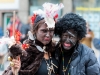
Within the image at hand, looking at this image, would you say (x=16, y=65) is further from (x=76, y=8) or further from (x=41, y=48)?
(x=76, y=8)

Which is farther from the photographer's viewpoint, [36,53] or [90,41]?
[90,41]

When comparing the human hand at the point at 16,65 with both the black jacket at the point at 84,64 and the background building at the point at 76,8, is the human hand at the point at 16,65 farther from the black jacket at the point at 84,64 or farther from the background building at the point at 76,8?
the background building at the point at 76,8

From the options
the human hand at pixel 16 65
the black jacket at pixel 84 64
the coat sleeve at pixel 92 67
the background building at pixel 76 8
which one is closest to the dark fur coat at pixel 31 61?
the human hand at pixel 16 65

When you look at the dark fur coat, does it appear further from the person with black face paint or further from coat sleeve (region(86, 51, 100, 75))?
coat sleeve (region(86, 51, 100, 75))

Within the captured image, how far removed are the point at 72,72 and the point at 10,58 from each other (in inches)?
30.3

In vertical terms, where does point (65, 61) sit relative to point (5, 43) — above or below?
below

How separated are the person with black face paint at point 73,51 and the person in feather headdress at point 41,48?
0.32 feet

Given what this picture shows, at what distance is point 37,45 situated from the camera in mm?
4219

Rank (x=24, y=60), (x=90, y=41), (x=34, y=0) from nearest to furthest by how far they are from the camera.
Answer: (x=24, y=60)
(x=90, y=41)
(x=34, y=0)

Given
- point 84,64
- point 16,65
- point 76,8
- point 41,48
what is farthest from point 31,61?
point 76,8

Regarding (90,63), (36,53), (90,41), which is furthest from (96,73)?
(90,41)

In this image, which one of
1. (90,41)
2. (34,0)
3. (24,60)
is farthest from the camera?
(34,0)

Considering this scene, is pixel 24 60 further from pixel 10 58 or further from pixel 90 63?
pixel 90 63

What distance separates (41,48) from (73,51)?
1.27 ft
